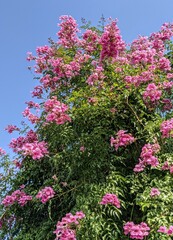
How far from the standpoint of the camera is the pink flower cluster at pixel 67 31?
573 cm

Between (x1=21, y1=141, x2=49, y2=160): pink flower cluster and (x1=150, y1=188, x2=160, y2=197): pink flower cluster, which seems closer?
(x1=150, y1=188, x2=160, y2=197): pink flower cluster

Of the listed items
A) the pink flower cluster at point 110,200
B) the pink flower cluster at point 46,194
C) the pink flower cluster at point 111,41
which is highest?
the pink flower cluster at point 111,41

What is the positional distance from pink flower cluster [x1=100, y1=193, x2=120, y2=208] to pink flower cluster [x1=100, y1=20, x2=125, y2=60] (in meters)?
1.86

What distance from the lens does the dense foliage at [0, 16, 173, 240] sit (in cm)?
374

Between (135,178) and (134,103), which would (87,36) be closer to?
(134,103)

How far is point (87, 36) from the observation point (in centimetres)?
570

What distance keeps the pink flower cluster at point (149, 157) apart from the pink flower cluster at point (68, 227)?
0.76 m

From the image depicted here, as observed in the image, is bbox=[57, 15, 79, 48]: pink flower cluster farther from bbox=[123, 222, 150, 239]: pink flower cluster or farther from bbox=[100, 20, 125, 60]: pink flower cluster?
bbox=[123, 222, 150, 239]: pink flower cluster

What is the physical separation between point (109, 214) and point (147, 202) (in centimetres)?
38

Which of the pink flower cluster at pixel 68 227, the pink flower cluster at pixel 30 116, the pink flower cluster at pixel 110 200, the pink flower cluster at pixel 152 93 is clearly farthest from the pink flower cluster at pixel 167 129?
the pink flower cluster at pixel 30 116

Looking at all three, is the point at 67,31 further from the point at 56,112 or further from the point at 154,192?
the point at 154,192

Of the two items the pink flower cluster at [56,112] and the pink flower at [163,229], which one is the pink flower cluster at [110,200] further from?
the pink flower cluster at [56,112]

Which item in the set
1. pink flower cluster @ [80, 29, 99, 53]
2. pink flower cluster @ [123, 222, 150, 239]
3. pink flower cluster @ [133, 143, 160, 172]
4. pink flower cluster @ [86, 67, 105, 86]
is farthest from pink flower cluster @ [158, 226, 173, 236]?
pink flower cluster @ [80, 29, 99, 53]

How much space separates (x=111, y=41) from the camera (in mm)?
4742
